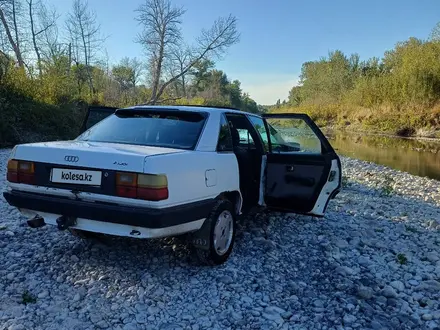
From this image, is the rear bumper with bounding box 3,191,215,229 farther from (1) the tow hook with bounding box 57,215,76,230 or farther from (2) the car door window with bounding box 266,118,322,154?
(2) the car door window with bounding box 266,118,322,154

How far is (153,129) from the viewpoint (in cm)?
380

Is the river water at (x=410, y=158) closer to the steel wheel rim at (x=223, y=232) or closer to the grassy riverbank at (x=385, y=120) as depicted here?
the grassy riverbank at (x=385, y=120)

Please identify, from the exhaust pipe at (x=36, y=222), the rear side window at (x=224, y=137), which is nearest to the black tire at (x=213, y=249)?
the rear side window at (x=224, y=137)

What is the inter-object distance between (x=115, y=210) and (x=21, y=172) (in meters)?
1.05

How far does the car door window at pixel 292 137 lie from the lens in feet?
15.5

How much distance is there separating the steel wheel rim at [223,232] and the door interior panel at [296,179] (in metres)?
0.90

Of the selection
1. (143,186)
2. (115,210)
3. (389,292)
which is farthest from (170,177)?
(389,292)

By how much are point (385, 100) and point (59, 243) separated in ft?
125

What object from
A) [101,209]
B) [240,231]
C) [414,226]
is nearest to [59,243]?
[101,209]

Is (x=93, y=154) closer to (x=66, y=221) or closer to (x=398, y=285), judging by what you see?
(x=66, y=221)

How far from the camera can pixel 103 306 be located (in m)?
2.90

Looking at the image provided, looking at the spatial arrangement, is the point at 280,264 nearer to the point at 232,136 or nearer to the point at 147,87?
the point at 232,136

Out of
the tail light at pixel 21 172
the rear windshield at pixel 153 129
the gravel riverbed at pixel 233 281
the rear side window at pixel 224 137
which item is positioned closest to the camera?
the gravel riverbed at pixel 233 281

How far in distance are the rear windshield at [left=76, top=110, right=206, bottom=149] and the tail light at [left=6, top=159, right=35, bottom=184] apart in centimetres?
68
